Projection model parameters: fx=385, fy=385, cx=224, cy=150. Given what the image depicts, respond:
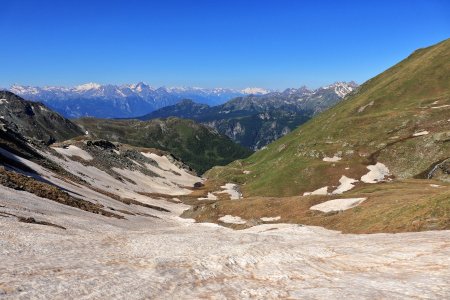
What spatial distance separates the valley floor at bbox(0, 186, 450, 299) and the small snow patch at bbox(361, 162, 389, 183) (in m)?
81.8

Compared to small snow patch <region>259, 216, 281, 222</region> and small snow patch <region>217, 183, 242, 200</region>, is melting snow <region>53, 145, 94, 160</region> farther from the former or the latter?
small snow patch <region>259, 216, 281, 222</region>

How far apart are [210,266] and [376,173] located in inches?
4127

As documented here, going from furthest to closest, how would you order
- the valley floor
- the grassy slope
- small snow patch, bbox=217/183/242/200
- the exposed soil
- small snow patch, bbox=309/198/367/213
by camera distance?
1. small snow patch, bbox=217/183/242/200
2. the grassy slope
3. small snow patch, bbox=309/198/367/213
4. the exposed soil
5. the valley floor

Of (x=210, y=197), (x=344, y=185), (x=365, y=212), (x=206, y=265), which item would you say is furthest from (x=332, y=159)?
(x=206, y=265)

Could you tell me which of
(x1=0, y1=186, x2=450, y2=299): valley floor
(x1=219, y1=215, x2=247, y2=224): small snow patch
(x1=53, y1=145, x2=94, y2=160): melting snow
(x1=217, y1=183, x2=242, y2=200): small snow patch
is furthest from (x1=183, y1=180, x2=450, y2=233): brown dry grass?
(x1=53, y1=145, x2=94, y2=160): melting snow

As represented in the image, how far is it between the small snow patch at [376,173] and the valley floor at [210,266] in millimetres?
81757

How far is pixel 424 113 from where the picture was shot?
153250 millimetres

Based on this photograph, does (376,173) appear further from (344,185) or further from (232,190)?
(232,190)

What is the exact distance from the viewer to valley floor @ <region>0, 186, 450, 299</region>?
21.0m

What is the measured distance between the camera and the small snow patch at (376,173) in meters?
115

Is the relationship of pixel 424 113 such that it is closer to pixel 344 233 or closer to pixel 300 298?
pixel 344 233

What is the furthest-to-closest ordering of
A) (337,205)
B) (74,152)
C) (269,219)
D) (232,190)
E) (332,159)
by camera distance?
(232,190) → (74,152) → (332,159) → (269,219) → (337,205)

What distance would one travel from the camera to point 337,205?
2680 inches

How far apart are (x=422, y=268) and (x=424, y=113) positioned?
479 feet
